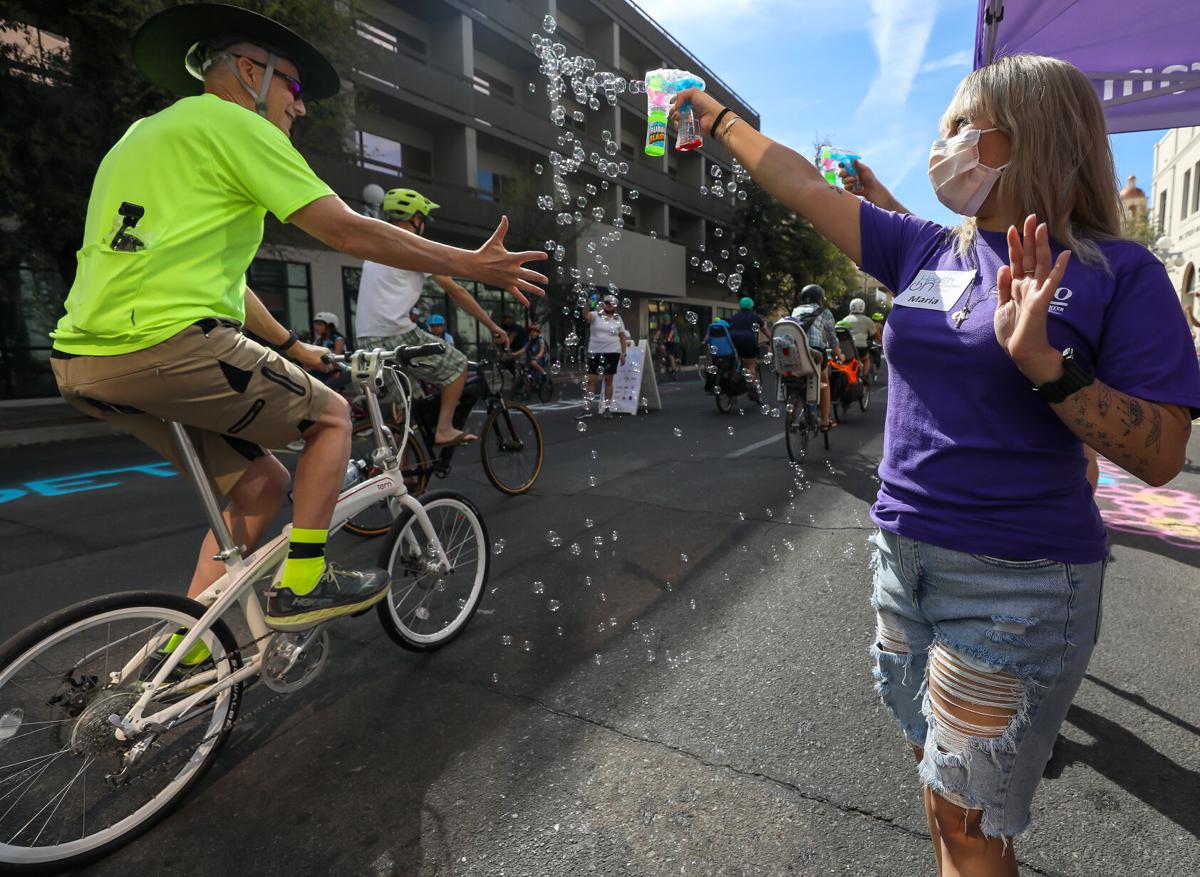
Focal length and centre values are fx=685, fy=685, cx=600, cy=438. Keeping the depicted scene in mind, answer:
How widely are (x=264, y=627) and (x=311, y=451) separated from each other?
1.97 feet

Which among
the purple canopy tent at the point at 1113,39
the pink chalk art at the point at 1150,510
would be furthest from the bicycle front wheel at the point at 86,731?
the pink chalk art at the point at 1150,510

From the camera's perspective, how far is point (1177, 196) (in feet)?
102

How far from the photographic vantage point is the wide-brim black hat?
2.04 m

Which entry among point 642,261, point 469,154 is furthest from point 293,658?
point 642,261

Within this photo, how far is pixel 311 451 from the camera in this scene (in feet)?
7.45

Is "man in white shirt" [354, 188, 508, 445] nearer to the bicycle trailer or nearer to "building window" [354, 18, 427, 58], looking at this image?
the bicycle trailer

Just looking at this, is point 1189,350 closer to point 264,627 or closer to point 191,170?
point 191,170

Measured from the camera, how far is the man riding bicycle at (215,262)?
Result: 188 centimetres

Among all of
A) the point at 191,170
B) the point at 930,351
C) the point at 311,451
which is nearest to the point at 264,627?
the point at 311,451

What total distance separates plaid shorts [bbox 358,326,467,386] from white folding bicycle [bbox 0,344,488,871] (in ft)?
8.56

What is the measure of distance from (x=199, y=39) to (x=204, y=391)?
113 cm

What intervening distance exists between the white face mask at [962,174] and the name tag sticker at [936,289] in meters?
0.15

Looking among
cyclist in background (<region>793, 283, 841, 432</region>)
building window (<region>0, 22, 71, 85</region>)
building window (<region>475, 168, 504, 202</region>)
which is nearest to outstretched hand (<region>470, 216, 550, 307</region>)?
cyclist in background (<region>793, 283, 841, 432</region>)

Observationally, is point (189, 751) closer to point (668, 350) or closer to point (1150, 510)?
point (1150, 510)
